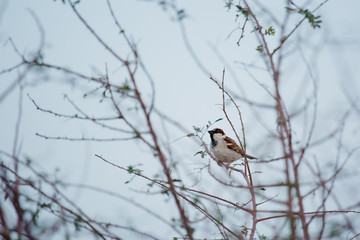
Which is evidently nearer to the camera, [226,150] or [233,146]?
[226,150]

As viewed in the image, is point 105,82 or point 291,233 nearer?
point 291,233

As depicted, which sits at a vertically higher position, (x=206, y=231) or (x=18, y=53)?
(x=18, y=53)

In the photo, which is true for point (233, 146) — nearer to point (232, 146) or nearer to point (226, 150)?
point (232, 146)

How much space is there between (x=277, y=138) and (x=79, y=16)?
163 cm

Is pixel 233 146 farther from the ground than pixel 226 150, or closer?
farther from the ground

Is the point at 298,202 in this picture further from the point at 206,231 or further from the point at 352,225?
the point at 206,231

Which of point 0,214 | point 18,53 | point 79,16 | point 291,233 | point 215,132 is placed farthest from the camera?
point 215,132

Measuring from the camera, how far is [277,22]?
3.16 metres

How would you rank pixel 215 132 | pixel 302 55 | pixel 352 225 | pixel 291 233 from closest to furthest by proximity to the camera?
pixel 291 233
pixel 352 225
pixel 302 55
pixel 215 132

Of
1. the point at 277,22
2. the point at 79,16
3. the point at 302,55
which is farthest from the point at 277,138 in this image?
the point at 79,16

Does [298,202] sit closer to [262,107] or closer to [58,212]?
[262,107]

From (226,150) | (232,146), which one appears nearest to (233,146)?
(232,146)

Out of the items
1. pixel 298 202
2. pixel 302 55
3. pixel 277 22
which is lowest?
pixel 298 202

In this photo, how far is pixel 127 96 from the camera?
2416mm
